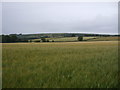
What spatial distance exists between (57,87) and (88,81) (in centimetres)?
89

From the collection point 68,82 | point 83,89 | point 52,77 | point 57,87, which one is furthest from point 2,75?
point 83,89

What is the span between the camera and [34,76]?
2488 mm

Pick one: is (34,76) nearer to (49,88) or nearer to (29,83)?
(29,83)

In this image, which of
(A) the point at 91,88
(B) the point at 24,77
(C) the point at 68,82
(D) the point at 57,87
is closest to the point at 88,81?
(A) the point at 91,88

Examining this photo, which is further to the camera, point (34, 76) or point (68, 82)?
point (34, 76)

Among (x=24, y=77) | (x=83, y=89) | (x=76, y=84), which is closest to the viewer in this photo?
(x=83, y=89)

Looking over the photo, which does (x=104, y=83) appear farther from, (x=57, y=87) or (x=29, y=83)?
(x=29, y=83)

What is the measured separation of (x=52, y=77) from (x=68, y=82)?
532 millimetres

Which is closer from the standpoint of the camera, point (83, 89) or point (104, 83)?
point (83, 89)

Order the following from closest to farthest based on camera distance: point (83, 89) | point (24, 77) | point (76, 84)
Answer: point (83, 89) < point (76, 84) < point (24, 77)

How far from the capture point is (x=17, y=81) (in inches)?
87.7

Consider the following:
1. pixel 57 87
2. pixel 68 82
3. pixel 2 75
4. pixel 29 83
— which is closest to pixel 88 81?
pixel 68 82

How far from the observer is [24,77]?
7.91 feet

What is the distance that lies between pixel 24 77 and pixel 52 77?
0.85 m
